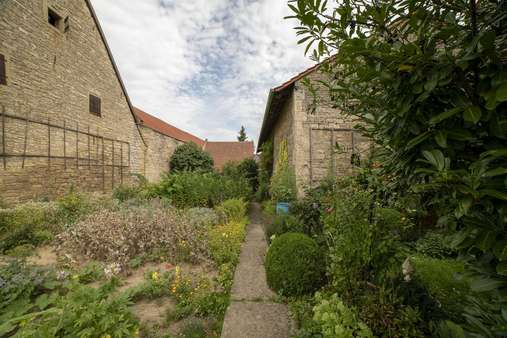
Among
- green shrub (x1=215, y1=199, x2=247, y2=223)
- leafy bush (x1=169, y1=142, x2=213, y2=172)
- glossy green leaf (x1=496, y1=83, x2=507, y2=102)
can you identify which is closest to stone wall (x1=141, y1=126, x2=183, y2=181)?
leafy bush (x1=169, y1=142, x2=213, y2=172)

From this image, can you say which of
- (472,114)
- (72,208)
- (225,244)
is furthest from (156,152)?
(472,114)

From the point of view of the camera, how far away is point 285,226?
3877mm

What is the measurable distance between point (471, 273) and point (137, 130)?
13137 mm

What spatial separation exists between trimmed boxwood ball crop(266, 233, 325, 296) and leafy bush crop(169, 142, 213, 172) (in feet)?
39.1

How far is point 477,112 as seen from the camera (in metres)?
0.66

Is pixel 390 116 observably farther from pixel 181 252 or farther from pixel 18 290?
pixel 18 290

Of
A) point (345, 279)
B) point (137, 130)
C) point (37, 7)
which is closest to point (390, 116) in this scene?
point (345, 279)

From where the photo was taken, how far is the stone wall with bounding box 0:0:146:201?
5758 millimetres

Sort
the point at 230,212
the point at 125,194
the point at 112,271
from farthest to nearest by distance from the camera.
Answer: the point at 125,194
the point at 230,212
the point at 112,271

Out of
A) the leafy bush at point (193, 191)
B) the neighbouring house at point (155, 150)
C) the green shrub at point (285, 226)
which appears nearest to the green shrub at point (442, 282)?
the green shrub at point (285, 226)

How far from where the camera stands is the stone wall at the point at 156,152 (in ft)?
39.6

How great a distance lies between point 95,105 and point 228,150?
58.3 ft

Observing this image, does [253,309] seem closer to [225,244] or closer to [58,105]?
[225,244]

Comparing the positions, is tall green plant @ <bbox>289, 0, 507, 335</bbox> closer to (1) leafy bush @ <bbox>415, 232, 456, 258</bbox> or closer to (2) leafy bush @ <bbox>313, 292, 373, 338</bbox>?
(2) leafy bush @ <bbox>313, 292, 373, 338</bbox>
